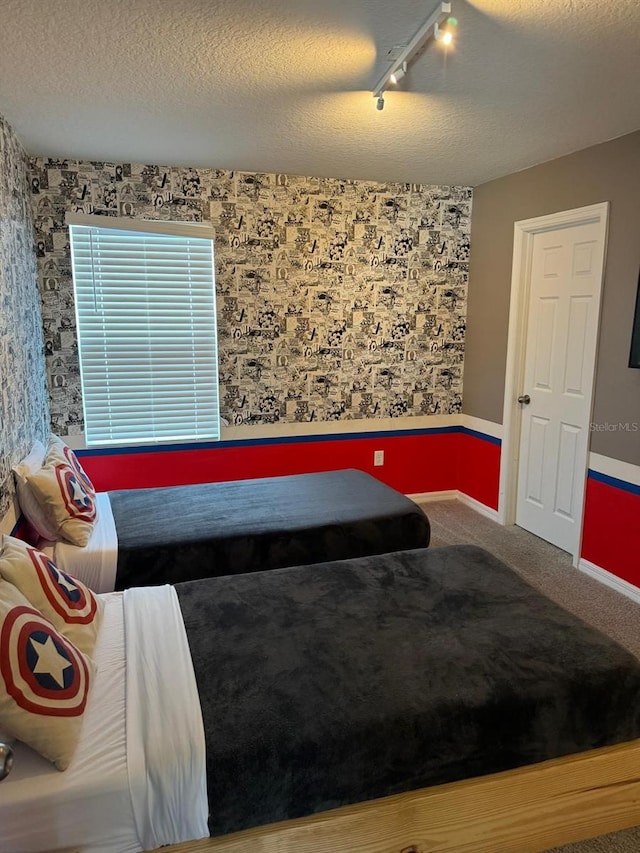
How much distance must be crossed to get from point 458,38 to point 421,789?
91.5 inches

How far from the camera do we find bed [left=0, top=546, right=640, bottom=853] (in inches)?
54.3

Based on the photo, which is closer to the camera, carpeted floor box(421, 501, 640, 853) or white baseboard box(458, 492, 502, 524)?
carpeted floor box(421, 501, 640, 853)

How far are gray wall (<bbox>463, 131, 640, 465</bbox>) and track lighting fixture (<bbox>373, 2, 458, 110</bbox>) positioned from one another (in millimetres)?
1507

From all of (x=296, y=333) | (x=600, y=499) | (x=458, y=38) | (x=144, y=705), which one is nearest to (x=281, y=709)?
(x=144, y=705)

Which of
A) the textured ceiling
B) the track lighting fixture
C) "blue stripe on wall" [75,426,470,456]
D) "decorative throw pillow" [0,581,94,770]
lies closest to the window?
"blue stripe on wall" [75,426,470,456]

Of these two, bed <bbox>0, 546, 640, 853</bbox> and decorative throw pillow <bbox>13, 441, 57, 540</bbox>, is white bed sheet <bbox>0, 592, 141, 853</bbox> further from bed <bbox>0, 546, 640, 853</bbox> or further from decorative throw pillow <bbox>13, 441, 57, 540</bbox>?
decorative throw pillow <bbox>13, 441, 57, 540</bbox>

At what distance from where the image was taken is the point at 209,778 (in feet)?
4.43

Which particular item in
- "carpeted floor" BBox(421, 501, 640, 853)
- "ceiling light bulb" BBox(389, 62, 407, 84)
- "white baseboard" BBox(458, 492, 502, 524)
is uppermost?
"ceiling light bulb" BBox(389, 62, 407, 84)

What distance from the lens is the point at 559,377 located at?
145 inches

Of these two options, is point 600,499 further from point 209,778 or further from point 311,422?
point 209,778

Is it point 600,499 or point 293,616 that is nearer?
point 293,616

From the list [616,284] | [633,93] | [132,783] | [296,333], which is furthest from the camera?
[296,333]

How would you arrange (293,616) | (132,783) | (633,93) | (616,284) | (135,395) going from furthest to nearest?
(135,395)
(616,284)
(633,93)
(293,616)
(132,783)

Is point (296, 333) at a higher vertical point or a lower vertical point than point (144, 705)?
higher
